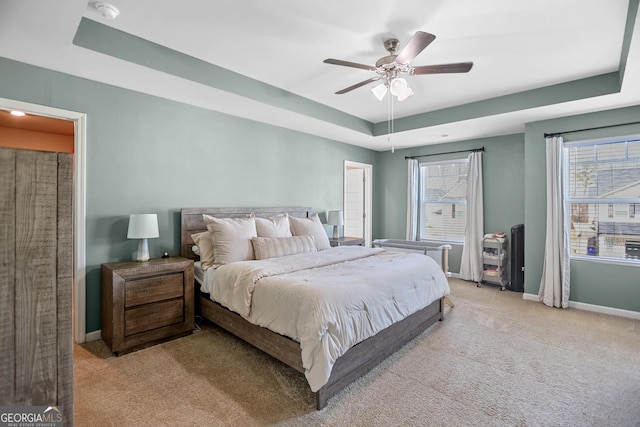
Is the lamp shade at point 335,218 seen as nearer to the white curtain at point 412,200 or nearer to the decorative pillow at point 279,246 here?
the decorative pillow at point 279,246

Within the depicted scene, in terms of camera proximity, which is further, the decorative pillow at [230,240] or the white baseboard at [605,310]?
the white baseboard at [605,310]

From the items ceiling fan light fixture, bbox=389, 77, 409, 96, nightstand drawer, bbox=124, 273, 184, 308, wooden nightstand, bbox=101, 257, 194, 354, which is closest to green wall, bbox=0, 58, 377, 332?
wooden nightstand, bbox=101, 257, 194, 354

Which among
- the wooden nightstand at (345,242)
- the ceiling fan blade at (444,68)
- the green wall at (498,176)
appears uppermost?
the ceiling fan blade at (444,68)

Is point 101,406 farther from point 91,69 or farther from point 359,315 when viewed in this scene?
point 91,69

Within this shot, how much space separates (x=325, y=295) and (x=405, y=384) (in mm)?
921

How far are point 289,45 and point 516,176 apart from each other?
4.10m

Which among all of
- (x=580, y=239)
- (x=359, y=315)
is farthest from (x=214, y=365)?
(x=580, y=239)

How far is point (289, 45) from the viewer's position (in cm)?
270

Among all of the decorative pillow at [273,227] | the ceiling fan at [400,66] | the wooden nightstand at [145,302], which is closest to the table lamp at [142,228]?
the wooden nightstand at [145,302]

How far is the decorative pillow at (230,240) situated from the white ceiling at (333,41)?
4.52 feet

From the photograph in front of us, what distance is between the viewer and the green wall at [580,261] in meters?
3.62


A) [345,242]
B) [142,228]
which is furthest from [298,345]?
[345,242]

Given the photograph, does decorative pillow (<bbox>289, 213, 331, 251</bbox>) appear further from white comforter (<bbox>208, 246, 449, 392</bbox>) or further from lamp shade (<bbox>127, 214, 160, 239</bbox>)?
lamp shade (<bbox>127, 214, 160, 239</bbox>)

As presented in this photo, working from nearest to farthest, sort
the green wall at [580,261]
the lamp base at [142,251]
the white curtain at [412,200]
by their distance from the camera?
the lamp base at [142,251] < the green wall at [580,261] < the white curtain at [412,200]
